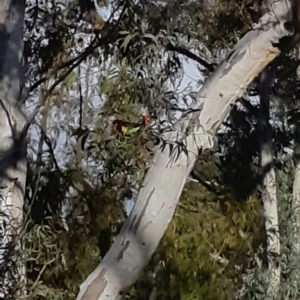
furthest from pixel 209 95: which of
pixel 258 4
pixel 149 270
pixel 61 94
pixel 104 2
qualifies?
pixel 61 94

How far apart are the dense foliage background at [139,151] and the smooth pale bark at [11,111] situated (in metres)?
0.17

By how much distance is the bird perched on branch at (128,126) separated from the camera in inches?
121

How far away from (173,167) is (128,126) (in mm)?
1227

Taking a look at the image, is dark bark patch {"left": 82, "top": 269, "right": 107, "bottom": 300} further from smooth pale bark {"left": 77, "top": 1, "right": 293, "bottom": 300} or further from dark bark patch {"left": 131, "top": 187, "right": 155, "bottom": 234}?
dark bark patch {"left": 131, "top": 187, "right": 155, "bottom": 234}

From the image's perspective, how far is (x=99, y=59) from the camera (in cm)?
406

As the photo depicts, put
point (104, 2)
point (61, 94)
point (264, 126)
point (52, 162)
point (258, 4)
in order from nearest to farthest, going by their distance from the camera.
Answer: point (258, 4) < point (104, 2) < point (52, 162) < point (264, 126) < point (61, 94)

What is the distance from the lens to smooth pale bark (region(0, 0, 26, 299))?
2848 millimetres

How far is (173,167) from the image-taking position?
2.37 meters

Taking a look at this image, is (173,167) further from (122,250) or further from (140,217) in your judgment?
(122,250)

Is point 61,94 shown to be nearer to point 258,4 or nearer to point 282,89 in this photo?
point 282,89

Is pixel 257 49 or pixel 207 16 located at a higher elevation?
pixel 207 16

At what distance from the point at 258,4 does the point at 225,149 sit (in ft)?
6.20

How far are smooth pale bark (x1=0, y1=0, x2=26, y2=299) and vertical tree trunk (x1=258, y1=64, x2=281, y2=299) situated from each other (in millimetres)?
2330

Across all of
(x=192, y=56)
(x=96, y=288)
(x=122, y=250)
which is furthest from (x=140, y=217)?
(x=192, y=56)
